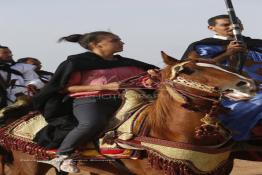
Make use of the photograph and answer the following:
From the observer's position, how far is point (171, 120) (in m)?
6.16

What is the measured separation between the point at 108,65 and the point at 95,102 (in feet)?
1.43

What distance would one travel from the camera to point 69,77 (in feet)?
23.5

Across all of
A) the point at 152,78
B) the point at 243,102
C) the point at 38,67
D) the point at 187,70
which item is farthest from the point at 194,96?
the point at 38,67

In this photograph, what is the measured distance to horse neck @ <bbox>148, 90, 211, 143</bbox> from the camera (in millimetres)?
6012

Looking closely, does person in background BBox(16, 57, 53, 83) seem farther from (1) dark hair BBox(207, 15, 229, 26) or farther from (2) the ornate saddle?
(1) dark hair BBox(207, 15, 229, 26)

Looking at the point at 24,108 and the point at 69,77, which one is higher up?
the point at 69,77

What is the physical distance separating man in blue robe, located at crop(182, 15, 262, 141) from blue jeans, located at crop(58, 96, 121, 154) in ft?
3.22

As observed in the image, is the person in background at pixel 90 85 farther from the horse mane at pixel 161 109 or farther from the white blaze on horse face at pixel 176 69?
the white blaze on horse face at pixel 176 69

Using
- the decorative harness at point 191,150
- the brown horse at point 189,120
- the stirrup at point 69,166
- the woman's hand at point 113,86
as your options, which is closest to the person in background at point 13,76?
the stirrup at point 69,166

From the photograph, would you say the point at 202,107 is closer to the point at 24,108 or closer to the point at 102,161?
the point at 102,161

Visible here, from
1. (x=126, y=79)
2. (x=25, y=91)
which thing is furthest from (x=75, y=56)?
(x=25, y=91)

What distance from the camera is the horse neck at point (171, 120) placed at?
6012 mm

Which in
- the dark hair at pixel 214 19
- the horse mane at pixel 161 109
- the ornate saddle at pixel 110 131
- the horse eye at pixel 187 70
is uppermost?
the dark hair at pixel 214 19

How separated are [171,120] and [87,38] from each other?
1.75m
